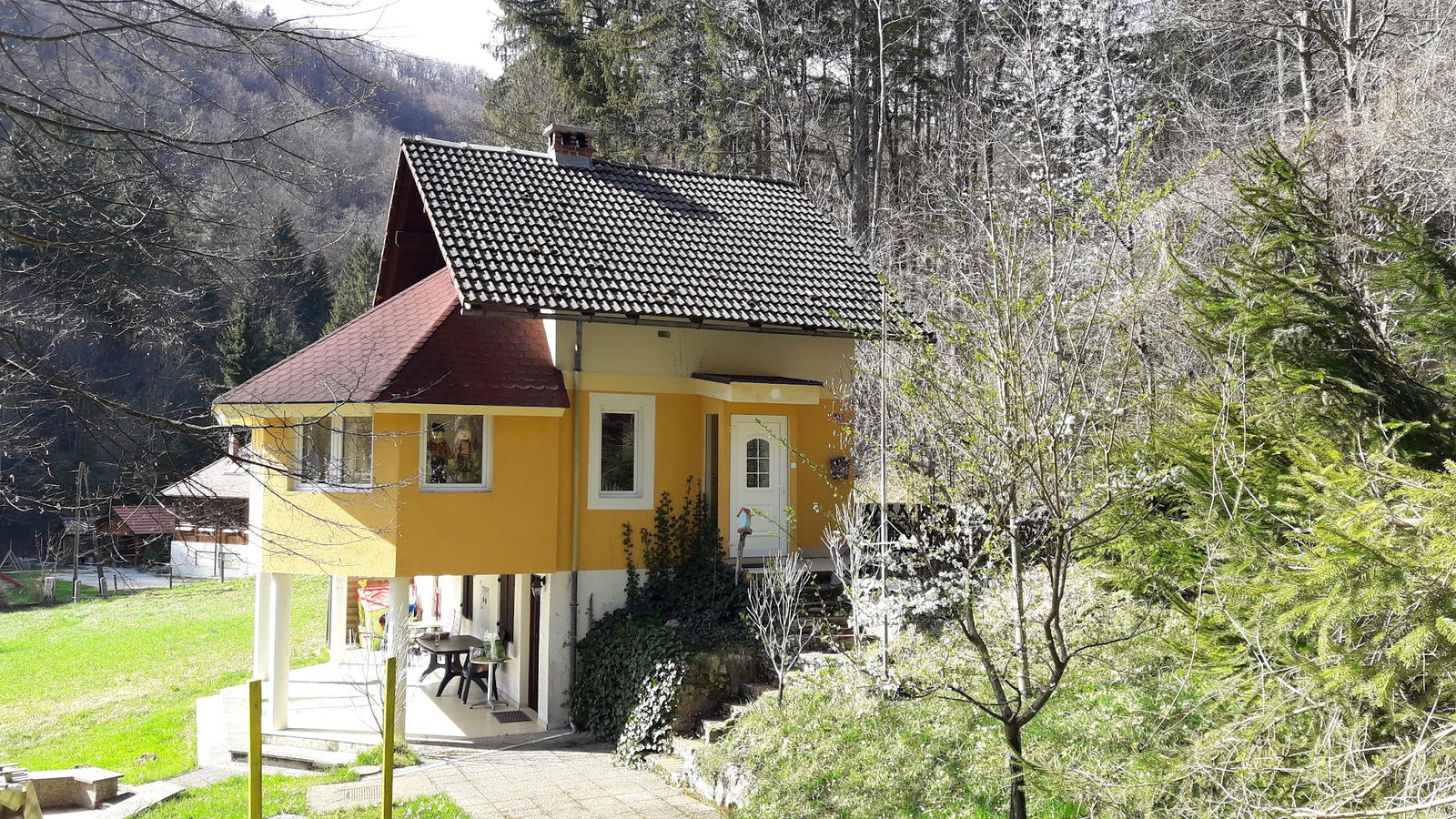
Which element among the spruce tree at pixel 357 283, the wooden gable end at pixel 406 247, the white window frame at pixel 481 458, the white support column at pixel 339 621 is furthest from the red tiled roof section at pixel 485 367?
the spruce tree at pixel 357 283

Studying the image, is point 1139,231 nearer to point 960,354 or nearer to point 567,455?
point 567,455

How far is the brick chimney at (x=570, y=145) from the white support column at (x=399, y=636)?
7.48 metres

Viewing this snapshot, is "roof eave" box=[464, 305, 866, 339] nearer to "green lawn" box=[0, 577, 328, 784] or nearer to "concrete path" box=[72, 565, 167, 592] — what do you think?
"green lawn" box=[0, 577, 328, 784]

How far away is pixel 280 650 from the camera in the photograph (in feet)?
46.0

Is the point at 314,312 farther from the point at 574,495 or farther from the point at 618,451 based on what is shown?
the point at 574,495

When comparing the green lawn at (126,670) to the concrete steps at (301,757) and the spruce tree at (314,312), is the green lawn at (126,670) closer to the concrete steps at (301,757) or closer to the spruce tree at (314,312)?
the concrete steps at (301,757)

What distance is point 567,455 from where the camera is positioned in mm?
14438

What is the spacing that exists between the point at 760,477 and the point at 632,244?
4.05m

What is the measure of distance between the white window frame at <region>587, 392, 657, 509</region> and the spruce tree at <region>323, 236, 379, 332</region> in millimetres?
30455

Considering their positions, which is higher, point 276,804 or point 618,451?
point 618,451

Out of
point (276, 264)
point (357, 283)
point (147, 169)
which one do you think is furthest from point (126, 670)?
point (357, 283)

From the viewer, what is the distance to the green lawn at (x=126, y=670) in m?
14.2

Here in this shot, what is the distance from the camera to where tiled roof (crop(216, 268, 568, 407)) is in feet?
43.3

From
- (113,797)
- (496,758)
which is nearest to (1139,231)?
(496,758)
